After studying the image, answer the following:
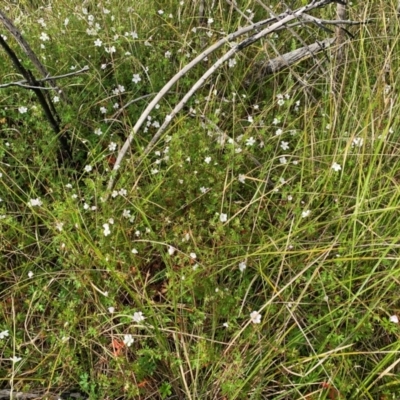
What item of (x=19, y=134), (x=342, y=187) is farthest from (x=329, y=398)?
(x=19, y=134)

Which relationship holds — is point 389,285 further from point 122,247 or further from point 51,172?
point 51,172

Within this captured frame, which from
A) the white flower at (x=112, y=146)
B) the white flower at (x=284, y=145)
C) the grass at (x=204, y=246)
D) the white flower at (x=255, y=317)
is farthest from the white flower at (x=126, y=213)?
the white flower at (x=284, y=145)

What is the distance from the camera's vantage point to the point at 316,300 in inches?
69.4

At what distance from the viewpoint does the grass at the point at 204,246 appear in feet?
5.26

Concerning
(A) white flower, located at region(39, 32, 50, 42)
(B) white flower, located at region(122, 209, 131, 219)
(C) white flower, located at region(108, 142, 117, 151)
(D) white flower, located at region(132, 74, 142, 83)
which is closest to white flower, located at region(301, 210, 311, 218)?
(B) white flower, located at region(122, 209, 131, 219)

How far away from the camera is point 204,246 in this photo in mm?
1793

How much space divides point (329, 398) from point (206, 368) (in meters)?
0.39

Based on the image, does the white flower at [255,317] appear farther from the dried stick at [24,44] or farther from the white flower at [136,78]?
the white flower at [136,78]

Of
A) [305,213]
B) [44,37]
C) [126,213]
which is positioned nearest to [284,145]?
[305,213]

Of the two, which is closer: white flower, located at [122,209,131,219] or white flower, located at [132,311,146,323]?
white flower, located at [132,311,146,323]

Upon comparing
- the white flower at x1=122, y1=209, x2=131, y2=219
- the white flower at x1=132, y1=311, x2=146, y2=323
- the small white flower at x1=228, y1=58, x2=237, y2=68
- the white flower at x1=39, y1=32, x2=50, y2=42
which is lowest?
the white flower at x1=132, y1=311, x2=146, y2=323

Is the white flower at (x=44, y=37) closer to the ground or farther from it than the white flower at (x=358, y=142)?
farther from it

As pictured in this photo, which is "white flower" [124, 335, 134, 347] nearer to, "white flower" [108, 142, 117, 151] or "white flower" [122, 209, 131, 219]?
"white flower" [122, 209, 131, 219]

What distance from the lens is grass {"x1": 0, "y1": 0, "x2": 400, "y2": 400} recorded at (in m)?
1.60
